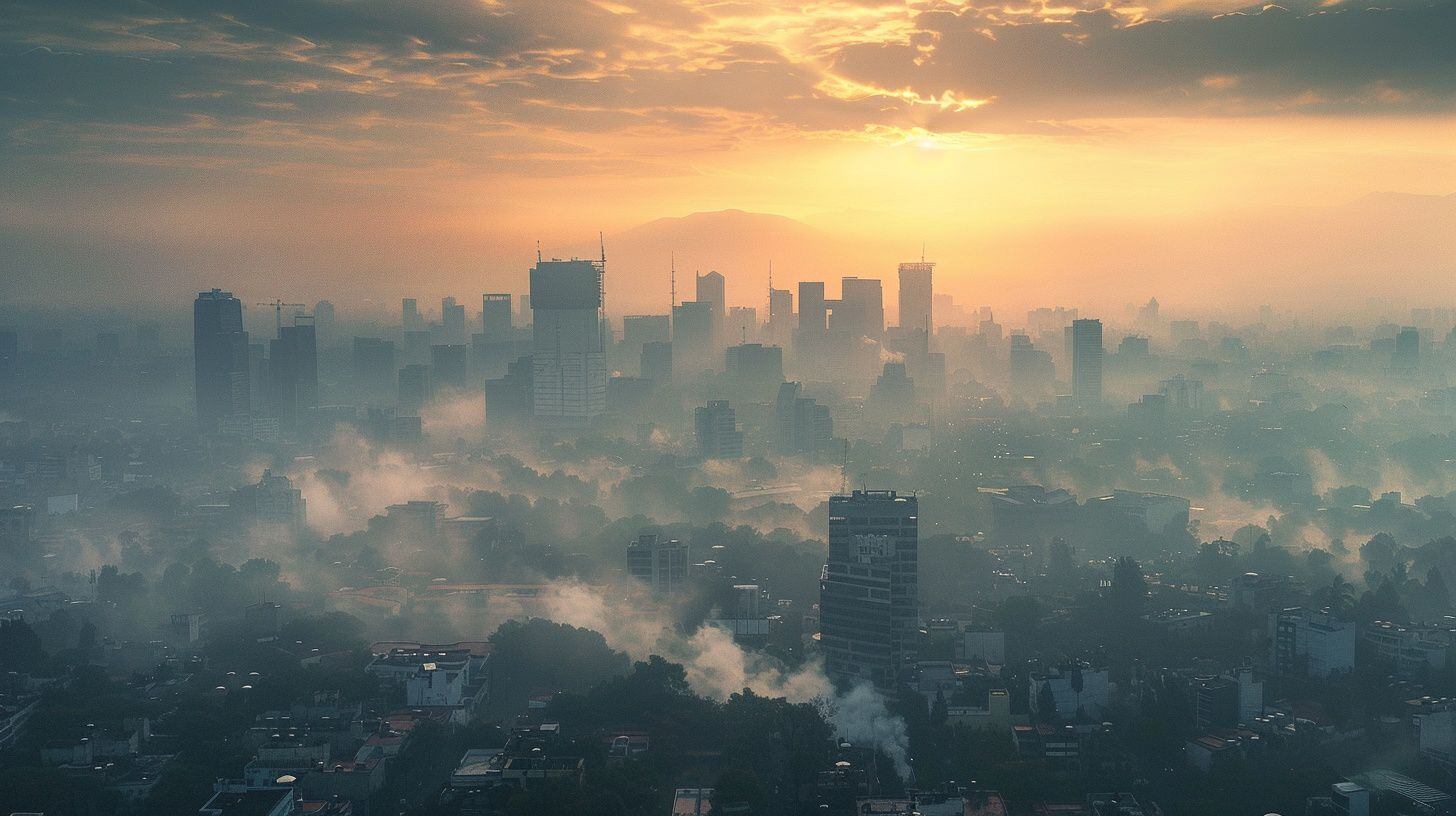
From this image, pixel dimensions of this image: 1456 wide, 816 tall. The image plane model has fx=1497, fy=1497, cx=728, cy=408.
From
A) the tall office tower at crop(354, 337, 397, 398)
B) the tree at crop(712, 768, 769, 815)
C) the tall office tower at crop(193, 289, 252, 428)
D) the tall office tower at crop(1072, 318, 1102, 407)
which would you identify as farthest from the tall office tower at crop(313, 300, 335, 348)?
the tree at crop(712, 768, 769, 815)

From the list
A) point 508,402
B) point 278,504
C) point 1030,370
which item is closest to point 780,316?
point 1030,370

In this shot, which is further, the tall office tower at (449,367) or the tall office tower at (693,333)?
the tall office tower at (693,333)

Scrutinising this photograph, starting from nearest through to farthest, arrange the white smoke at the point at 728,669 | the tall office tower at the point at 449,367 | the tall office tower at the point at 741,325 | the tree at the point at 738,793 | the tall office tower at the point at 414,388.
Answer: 1. the tree at the point at 738,793
2. the white smoke at the point at 728,669
3. the tall office tower at the point at 414,388
4. the tall office tower at the point at 449,367
5. the tall office tower at the point at 741,325

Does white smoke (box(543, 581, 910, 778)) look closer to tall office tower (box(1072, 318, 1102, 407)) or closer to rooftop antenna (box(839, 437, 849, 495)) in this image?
rooftop antenna (box(839, 437, 849, 495))

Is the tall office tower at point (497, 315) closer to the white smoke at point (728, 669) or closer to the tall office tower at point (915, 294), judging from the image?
the tall office tower at point (915, 294)

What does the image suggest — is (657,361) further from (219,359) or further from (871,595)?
(871,595)

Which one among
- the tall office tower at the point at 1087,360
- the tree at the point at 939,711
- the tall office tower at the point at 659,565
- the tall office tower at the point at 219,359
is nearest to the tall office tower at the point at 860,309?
the tall office tower at the point at 1087,360

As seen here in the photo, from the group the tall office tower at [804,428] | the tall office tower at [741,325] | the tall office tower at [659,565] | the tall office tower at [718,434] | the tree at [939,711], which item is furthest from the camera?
the tall office tower at [741,325]

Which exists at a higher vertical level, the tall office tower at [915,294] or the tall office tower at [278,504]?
the tall office tower at [915,294]
